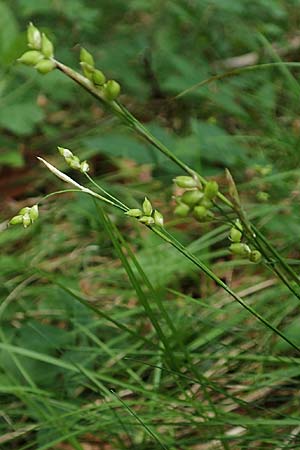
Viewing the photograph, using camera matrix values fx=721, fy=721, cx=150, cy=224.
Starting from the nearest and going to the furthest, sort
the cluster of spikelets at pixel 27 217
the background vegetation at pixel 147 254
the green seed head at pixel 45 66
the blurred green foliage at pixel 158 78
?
the green seed head at pixel 45 66, the cluster of spikelets at pixel 27 217, the background vegetation at pixel 147 254, the blurred green foliage at pixel 158 78

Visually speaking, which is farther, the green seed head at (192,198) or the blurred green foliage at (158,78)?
the blurred green foliage at (158,78)

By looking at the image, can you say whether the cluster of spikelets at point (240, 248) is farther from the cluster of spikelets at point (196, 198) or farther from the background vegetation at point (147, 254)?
the background vegetation at point (147, 254)

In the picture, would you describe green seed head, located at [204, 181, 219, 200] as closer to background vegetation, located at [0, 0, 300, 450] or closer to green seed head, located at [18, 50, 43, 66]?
green seed head, located at [18, 50, 43, 66]

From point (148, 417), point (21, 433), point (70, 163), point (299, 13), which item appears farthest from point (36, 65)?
point (299, 13)

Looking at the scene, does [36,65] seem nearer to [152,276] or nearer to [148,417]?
[148,417]

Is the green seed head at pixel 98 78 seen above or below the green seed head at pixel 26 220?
above

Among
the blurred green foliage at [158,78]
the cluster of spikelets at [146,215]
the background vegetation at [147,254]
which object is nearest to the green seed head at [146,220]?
the cluster of spikelets at [146,215]

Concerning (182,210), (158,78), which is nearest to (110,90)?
(182,210)
